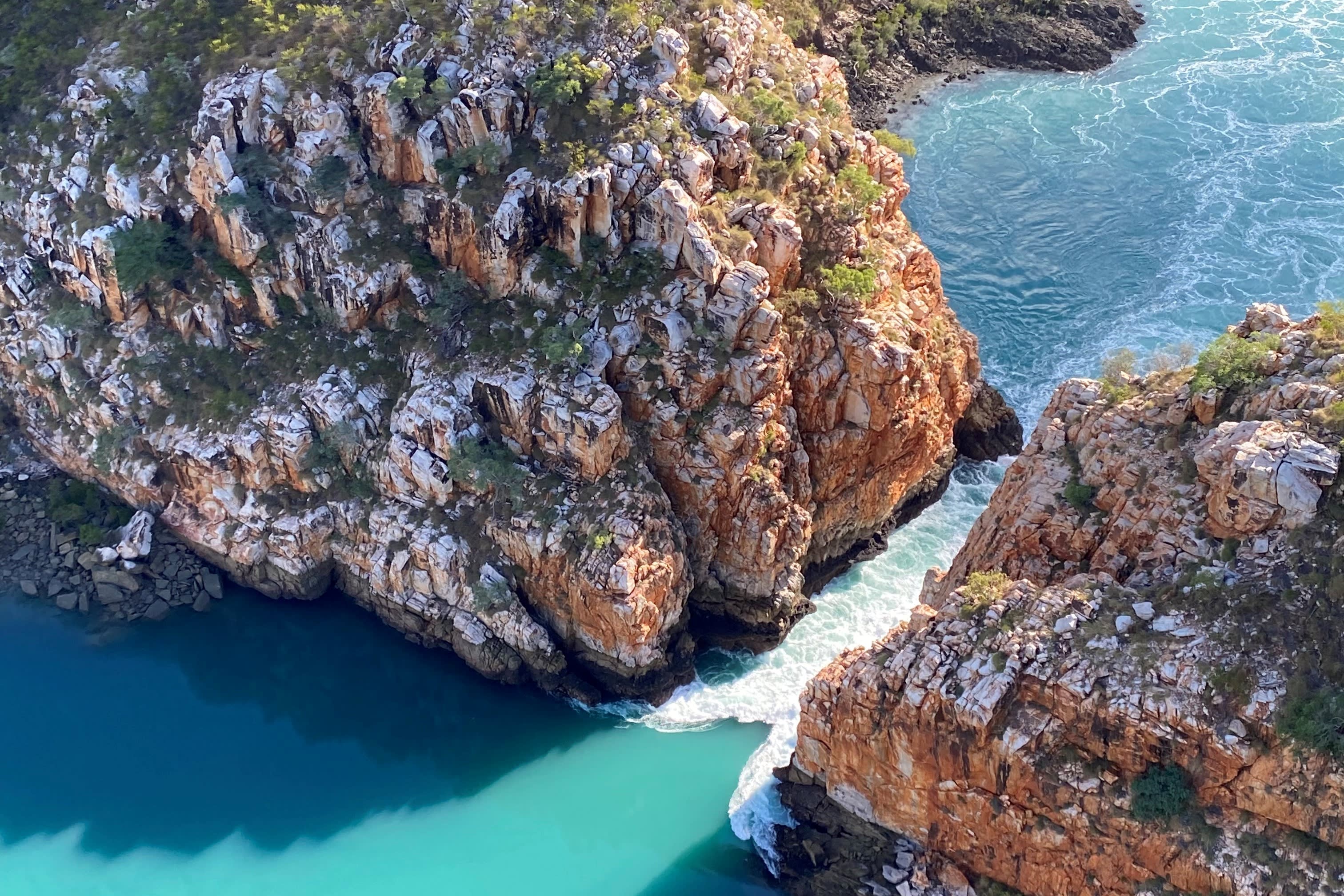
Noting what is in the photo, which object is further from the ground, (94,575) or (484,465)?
(484,465)

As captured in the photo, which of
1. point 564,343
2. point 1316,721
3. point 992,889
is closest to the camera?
point 1316,721

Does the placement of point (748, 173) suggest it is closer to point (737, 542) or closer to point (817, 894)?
point (737, 542)

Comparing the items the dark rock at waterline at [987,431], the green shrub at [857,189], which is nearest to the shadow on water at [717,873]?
the dark rock at waterline at [987,431]

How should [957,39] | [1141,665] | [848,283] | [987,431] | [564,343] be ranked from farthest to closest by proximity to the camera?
[957,39] → [987,431] → [848,283] → [564,343] → [1141,665]

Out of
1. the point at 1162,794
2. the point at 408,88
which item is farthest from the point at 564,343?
the point at 1162,794

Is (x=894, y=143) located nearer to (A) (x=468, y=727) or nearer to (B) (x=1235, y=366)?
(B) (x=1235, y=366)

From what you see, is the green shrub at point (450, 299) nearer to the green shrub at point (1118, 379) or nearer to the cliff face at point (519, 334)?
the cliff face at point (519, 334)

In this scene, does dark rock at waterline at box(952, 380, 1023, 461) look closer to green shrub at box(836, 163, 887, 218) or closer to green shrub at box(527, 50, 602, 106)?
green shrub at box(836, 163, 887, 218)
